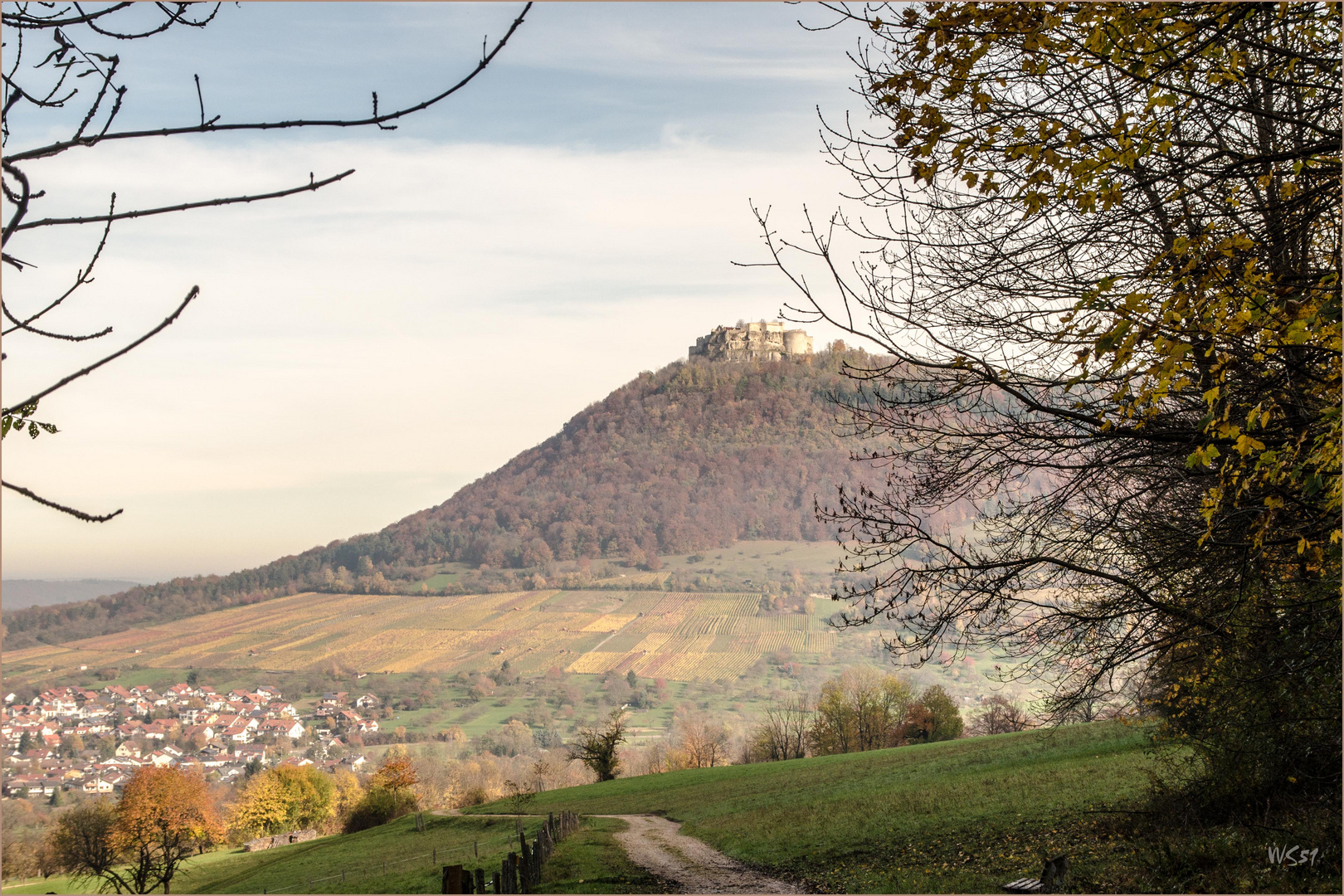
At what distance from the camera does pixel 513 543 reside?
17625 cm

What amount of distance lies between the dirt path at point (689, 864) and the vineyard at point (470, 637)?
3823 inches

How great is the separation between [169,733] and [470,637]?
149 ft

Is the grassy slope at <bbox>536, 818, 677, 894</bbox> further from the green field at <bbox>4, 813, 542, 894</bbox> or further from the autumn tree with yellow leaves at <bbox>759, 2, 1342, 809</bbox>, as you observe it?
the autumn tree with yellow leaves at <bbox>759, 2, 1342, 809</bbox>

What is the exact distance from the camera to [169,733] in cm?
10331

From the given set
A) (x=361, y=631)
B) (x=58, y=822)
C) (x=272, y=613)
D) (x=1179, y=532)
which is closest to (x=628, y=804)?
(x=1179, y=532)

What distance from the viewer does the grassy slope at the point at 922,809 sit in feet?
39.9

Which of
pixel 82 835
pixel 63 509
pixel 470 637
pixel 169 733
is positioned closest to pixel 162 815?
pixel 82 835

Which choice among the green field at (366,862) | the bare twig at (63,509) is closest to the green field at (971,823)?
the green field at (366,862)

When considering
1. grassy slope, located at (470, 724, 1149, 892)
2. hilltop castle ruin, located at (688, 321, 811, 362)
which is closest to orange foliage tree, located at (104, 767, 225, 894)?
grassy slope, located at (470, 724, 1149, 892)

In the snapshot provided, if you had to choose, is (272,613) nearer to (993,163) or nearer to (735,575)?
(735,575)

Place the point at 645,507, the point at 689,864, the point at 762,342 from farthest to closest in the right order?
the point at 762,342
the point at 645,507
the point at 689,864

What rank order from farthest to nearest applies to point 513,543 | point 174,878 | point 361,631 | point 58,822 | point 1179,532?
point 513,543, point 361,631, point 58,822, point 174,878, point 1179,532

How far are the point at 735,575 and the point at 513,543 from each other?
47679 mm

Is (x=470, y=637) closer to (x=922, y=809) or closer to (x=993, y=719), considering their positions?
(x=993, y=719)
